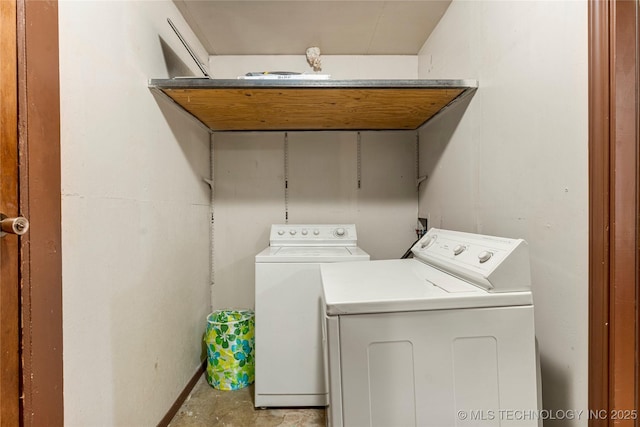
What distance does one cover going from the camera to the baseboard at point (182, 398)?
1538mm

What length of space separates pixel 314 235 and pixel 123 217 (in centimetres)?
124

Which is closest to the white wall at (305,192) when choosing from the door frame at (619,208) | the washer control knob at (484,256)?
the washer control knob at (484,256)

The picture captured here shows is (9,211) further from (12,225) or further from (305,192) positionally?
(305,192)

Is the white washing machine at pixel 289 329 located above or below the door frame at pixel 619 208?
below

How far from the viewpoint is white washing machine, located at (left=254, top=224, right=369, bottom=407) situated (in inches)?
65.9

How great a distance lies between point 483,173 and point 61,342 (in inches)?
64.8

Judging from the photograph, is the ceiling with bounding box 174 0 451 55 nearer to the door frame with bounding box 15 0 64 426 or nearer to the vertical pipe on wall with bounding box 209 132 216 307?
the vertical pipe on wall with bounding box 209 132 216 307

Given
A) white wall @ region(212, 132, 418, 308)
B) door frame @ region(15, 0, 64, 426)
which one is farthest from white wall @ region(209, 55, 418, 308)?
door frame @ region(15, 0, 64, 426)

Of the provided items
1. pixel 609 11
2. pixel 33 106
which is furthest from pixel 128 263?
pixel 609 11

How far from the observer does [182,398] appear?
1.72 metres

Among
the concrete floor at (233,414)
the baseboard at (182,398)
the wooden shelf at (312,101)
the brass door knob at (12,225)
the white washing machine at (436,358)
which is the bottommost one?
the concrete floor at (233,414)

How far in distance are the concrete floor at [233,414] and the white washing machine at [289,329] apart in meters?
0.05

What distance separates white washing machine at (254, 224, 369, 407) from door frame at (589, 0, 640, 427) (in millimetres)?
1045

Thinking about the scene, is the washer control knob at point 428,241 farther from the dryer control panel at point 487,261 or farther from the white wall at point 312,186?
the white wall at point 312,186
